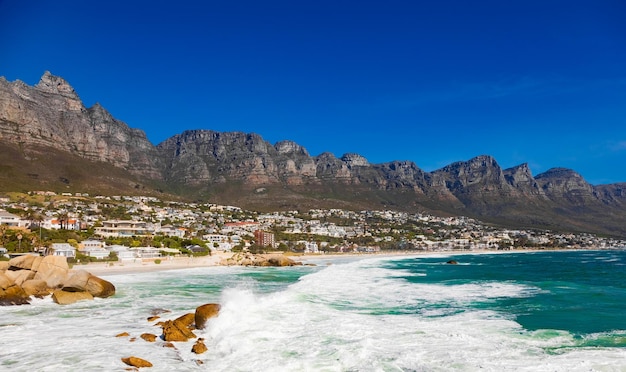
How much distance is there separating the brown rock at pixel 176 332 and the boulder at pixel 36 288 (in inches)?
648

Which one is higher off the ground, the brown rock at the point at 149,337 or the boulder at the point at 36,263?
the boulder at the point at 36,263

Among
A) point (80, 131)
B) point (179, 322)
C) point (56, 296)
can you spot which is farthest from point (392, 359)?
point (80, 131)

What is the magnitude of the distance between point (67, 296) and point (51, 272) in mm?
5453

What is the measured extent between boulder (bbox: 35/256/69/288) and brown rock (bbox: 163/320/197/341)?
58.8ft

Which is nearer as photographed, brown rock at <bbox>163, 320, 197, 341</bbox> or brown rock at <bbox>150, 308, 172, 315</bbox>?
brown rock at <bbox>163, 320, 197, 341</bbox>

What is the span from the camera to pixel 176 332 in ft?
59.4

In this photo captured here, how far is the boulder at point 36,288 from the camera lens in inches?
1164

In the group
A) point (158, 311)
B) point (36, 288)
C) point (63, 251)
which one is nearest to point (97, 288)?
point (36, 288)

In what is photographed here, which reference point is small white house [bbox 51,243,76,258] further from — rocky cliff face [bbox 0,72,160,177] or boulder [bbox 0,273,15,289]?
rocky cliff face [bbox 0,72,160,177]

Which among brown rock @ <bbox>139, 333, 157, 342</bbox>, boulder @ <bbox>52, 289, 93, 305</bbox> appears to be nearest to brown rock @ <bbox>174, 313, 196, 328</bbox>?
brown rock @ <bbox>139, 333, 157, 342</bbox>

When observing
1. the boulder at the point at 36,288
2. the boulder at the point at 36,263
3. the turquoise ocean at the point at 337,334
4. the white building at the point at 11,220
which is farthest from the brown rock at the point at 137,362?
the white building at the point at 11,220

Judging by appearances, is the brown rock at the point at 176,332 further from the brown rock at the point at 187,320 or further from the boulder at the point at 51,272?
the boulder at the point at 51,272

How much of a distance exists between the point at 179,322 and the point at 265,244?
10223 cm

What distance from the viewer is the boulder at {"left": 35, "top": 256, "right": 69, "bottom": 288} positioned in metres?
31.9
